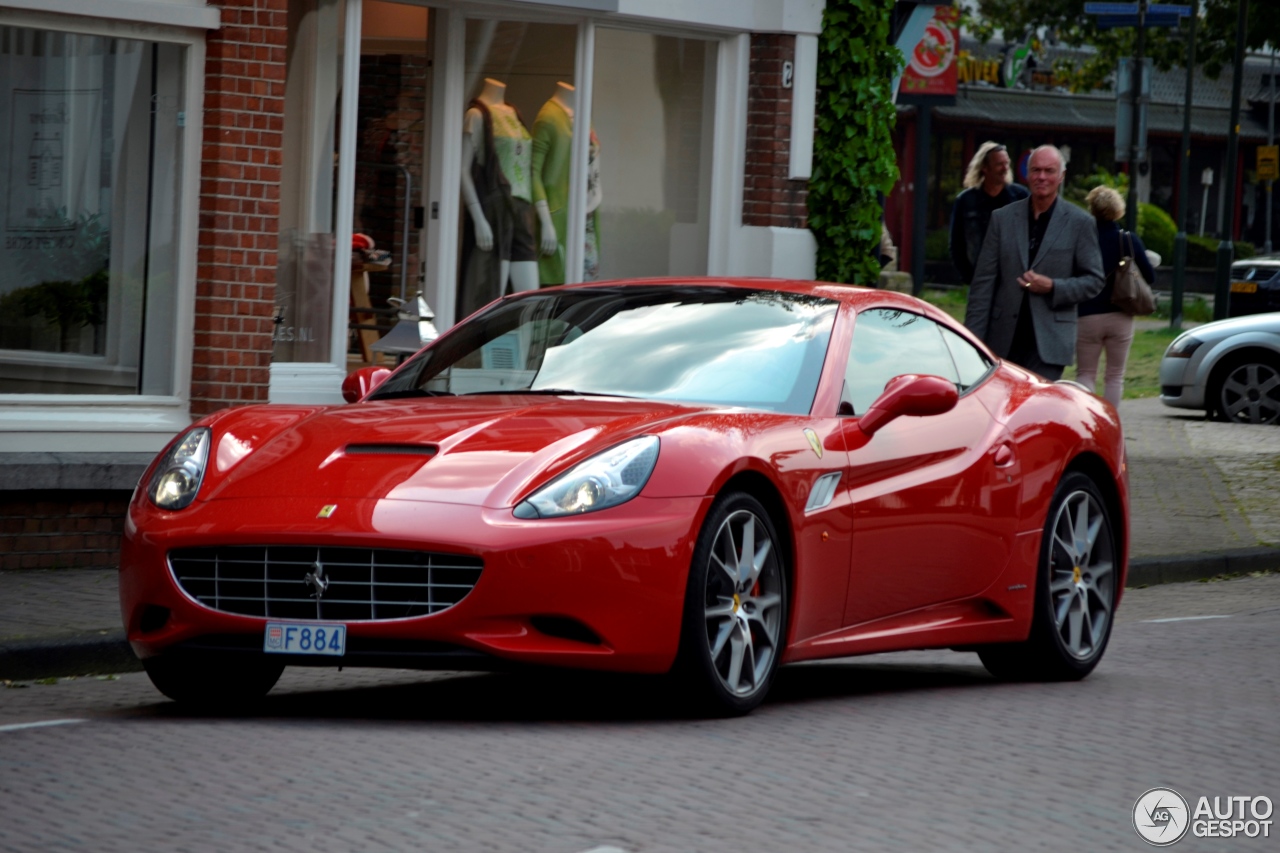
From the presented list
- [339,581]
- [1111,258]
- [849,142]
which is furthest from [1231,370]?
[339,581]

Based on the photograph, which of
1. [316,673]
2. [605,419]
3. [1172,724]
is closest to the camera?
[605,419]

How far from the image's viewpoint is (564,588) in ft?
20.3

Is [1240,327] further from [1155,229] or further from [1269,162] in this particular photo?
[1155,229]

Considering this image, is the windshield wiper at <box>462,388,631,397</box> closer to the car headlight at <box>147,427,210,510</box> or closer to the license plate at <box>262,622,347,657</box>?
the car headlight at <box>147,427,210,510</box>

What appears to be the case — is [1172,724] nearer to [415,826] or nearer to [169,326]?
[415,826]

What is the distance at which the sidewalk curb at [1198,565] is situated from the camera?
1247 cm

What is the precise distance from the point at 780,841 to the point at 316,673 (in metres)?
3.70

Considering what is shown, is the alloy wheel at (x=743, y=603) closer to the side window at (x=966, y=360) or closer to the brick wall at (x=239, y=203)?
the side window at (x=966, y=360)

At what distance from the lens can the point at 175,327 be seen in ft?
38.1

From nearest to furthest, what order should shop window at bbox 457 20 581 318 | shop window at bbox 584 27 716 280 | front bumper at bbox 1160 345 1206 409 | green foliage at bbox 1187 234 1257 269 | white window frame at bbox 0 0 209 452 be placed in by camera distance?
white window frame at bbox 0 0 209 452, shop window at bbox 457 20 581 318, shop window at bbox 584 27 716 280, front bumper at bbox 1160 345 1206 409, green foliage at bbox 1187 234 1257 269

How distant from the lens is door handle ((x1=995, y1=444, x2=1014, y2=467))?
25.7ft

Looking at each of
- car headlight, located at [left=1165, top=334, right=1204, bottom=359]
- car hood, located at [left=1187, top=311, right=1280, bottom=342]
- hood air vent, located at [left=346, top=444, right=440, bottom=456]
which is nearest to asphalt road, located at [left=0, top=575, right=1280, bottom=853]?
hood air vent, located at [left=346, top=444, right=440, bottom=456]

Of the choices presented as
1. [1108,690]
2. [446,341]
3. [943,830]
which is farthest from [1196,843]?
[446,341]

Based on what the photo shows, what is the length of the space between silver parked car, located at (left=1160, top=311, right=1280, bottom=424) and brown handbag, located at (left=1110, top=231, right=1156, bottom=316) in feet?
22.0
